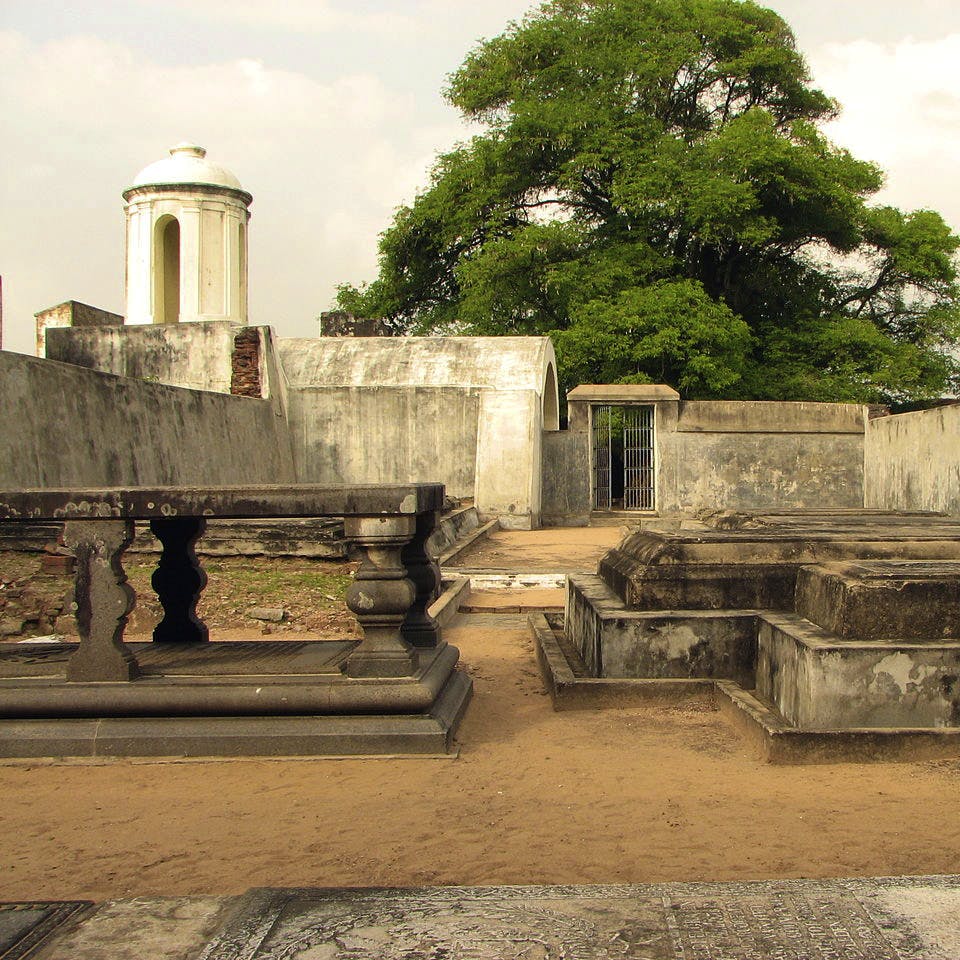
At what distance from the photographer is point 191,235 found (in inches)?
639

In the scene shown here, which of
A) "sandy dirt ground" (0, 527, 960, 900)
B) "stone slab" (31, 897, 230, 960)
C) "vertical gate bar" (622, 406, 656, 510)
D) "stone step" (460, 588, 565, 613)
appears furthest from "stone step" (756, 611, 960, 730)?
"vertical gate bar" (622, 406, 656, 510)

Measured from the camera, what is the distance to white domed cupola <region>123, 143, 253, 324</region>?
1622cm

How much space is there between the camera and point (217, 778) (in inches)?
139

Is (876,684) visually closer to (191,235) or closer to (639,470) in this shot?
(639,470)

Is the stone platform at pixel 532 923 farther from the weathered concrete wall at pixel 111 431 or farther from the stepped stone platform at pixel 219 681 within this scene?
the weathered concrete wall at pixel 111 431

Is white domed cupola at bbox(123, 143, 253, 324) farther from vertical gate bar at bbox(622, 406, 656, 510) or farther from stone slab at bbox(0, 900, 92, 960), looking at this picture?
stone slab at bbox(0, 900, 92, 960)

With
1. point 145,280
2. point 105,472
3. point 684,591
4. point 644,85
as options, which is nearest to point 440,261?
point 644,85

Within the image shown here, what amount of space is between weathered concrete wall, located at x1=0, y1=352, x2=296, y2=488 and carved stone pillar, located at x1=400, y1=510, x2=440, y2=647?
185 inches

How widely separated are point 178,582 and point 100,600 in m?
1.31

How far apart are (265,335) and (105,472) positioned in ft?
19.7

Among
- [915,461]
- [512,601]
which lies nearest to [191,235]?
[512,601]

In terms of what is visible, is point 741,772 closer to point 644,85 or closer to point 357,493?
point 357,493

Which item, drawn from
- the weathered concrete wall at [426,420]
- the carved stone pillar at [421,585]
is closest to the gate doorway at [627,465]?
the weathered concrete wall at [426,420]

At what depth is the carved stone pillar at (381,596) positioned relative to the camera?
3.82 m
